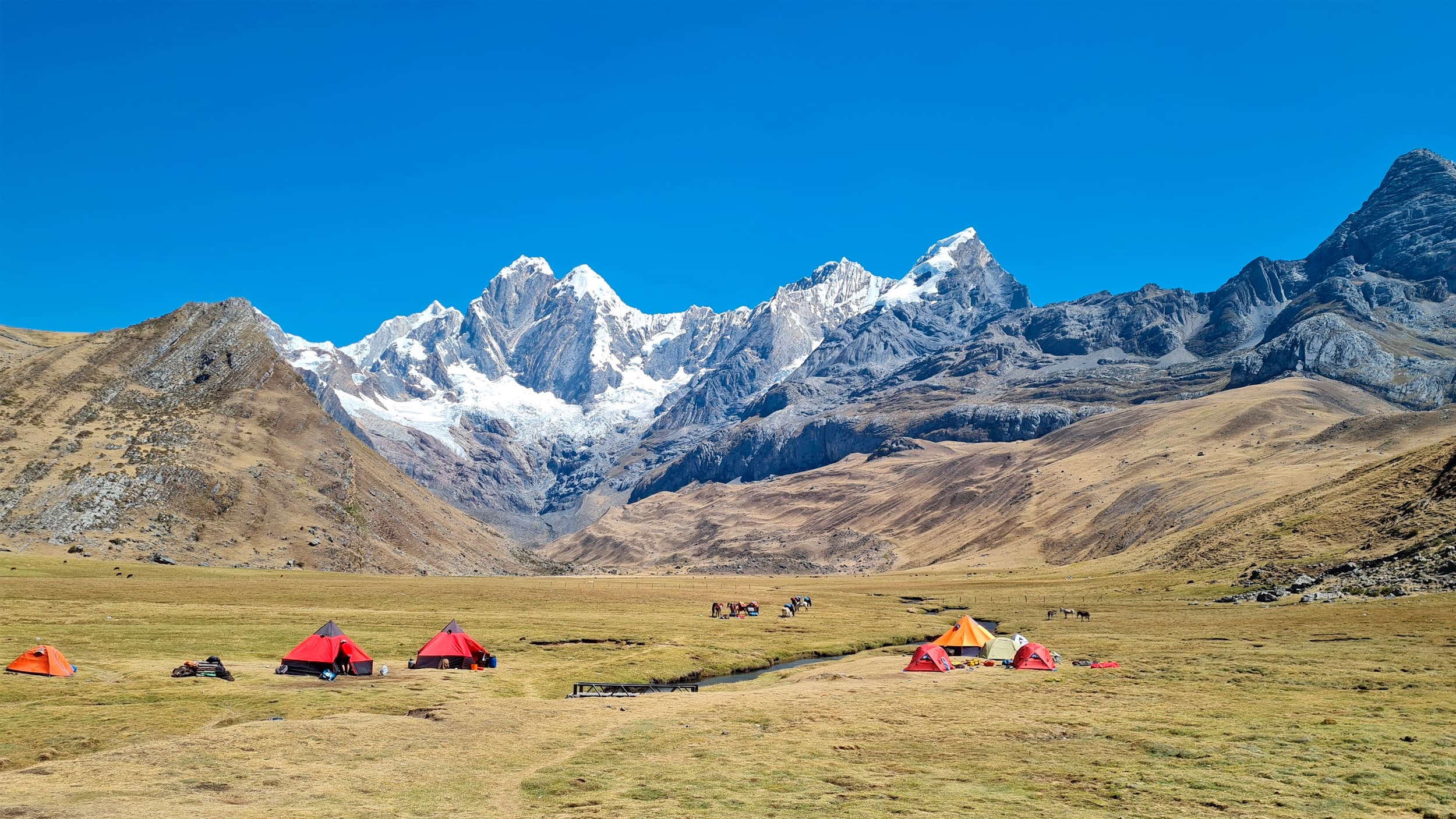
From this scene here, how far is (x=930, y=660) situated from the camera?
56.2 metres

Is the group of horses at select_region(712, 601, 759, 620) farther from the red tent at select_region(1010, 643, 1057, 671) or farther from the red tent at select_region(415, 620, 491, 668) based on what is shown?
the red tent at select_region(1010, 643, 1057, 671)

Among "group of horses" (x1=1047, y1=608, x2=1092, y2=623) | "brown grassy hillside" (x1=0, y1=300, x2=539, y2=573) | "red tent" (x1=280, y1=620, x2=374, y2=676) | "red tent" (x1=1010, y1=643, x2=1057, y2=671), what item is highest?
"brown grassy hillside" (x1=0, y1=300, x2=539, y2=573)

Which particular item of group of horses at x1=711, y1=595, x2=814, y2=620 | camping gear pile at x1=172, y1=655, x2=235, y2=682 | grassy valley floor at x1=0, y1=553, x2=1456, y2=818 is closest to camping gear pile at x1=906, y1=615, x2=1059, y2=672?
grassy valley floor at x1=0, y1=553, x2=1456, y2=818

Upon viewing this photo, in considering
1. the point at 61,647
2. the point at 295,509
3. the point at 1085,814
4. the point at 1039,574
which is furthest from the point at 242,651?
the point at 1039,574

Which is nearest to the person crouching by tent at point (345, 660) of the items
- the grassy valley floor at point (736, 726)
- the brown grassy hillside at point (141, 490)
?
the grassy valley floor at point (736, 726)

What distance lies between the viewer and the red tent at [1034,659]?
55.1 meters

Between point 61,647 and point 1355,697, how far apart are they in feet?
217

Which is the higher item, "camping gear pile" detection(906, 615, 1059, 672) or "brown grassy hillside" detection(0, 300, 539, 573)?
"brown grassy hillside" detection(0, 300, 539, 573)

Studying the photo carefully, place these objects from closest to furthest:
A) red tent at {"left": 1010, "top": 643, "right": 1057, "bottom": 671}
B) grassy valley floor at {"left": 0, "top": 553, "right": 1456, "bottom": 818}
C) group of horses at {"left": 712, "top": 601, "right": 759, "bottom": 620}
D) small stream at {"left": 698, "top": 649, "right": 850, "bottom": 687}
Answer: grassy valley floor at {"left": 0, "top": 553, "right": 1456, "bottom": 818}
red tent at {"left": 1010, "top": 643, "right": 1057, "bottom": 671}
small stream at {"left": 698, "top": 649, "right": 850, "bottom": 687}
group of horses at {"left": 712, "top": 601, "right": 759, "bottom": 620}

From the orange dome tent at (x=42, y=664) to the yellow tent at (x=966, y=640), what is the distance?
48.2m

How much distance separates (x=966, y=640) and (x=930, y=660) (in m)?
7.03

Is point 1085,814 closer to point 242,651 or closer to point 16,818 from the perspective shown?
point 16,818

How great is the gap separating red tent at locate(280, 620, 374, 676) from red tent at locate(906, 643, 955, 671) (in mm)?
31184

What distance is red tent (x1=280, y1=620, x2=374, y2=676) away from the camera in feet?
161
